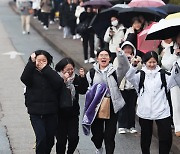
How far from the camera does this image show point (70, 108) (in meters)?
7.56

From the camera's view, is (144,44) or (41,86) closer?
(41,86)

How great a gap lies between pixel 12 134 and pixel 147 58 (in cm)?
303

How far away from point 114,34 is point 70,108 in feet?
16.0

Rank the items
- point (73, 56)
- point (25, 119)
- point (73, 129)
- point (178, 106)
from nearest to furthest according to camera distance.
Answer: point (178, 106) → point (73, 129) → point (25, 119) → point (73, 56)

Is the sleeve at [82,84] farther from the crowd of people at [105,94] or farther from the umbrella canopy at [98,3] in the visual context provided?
the umbrella canopy at [98,3]

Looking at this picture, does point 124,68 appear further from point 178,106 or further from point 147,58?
point 178,106

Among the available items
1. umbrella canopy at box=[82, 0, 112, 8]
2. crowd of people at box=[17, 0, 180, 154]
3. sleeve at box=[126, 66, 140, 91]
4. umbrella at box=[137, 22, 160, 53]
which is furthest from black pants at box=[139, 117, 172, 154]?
umbrella canopy at box=[82, 0, 112, 8]

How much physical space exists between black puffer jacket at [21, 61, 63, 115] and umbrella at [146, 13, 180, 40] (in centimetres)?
132

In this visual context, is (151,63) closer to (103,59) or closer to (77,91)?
(103,59)

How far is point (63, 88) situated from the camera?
7438 mm

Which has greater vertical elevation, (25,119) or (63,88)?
(63,88)

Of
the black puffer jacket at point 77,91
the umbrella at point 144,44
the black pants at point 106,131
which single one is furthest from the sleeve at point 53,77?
the umbrella at point 144,44

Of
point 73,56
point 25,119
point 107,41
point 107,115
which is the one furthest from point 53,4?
point 107,115

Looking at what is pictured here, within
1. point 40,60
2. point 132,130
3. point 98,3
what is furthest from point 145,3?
point 40,60
